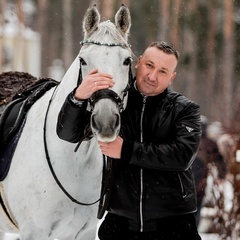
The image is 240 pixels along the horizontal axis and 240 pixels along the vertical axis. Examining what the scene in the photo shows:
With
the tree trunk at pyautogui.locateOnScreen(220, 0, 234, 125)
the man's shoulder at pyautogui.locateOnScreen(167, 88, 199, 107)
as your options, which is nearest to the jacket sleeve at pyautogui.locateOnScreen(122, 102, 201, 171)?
the man's shoulder at pyautogui.locateOnScreen(167, 88, 199, 107)

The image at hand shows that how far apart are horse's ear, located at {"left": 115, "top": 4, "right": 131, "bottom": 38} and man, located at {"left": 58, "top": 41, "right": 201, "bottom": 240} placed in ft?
0.89

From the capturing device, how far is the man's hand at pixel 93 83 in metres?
3.35

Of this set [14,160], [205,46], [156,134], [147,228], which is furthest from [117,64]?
[205,46]

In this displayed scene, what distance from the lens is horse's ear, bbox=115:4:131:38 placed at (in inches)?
149

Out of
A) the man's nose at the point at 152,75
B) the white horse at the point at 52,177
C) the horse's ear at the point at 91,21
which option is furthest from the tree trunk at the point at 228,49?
the man's nose at the point at 152,75

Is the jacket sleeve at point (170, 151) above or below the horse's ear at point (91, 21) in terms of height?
below

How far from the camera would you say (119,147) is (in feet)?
11.1

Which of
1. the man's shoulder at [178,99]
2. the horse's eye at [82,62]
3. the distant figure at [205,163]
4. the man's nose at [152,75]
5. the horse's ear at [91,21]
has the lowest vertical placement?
the distant figure at [205,163]

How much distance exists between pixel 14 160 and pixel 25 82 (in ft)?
4.45

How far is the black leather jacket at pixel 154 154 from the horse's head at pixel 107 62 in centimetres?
17

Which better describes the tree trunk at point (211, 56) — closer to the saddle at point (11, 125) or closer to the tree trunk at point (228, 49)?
the tree trunk at point (228, 49)

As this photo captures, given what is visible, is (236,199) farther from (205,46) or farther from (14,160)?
(205,46)

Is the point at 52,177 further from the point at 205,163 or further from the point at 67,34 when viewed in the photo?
the point at 67,34

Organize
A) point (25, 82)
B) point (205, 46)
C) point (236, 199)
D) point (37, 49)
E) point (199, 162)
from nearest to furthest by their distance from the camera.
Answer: point (25, 82) → point (236, 199) → point (199, 162) → point (205, 46) → point (37, 49)
